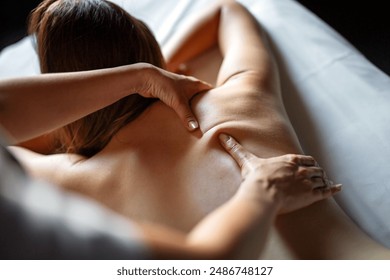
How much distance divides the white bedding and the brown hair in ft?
1.13

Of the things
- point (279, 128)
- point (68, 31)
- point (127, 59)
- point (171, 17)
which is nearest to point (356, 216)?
point (279, 128)

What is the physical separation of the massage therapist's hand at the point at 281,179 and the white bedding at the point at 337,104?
0.17m

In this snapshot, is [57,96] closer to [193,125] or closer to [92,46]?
[92,46]

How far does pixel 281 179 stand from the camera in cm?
87

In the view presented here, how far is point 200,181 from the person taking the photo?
937mm

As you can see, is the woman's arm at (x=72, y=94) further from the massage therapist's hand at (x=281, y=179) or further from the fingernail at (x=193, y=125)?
the massage therapist's hand at (x=281, y=179)

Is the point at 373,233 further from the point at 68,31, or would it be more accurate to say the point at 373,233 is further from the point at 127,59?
the point at 68,31

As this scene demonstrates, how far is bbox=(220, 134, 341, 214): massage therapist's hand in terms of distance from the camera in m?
0.84

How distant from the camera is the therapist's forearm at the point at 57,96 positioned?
96 centimetres

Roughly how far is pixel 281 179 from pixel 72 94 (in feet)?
1.48

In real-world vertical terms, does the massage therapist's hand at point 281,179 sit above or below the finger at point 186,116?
below

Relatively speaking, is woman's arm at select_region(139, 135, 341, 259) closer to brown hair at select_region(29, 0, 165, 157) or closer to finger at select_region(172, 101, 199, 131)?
finger at select_region(172, 101, 199, 131)

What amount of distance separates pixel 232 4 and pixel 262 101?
1.50ft

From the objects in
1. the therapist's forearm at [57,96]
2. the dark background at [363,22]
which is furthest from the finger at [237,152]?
the dark background at [363,22]
